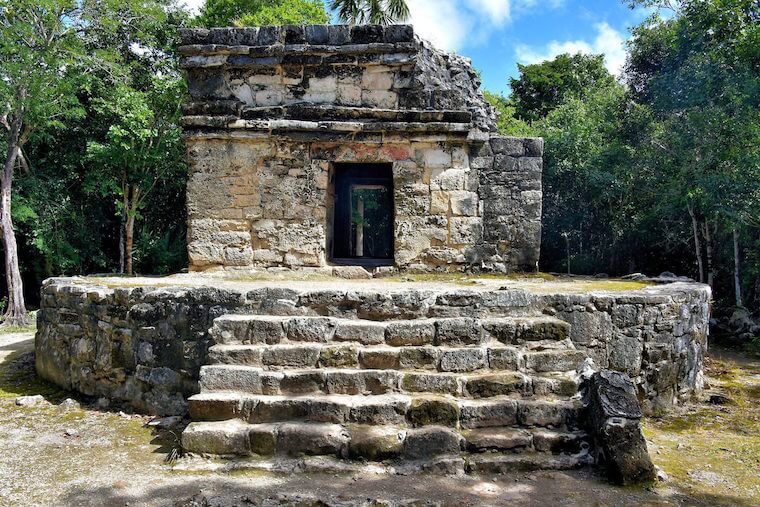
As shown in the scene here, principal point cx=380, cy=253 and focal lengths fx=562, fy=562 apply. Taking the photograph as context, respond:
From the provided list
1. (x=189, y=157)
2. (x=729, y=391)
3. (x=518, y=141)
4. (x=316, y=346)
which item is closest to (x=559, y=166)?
(x=518, y=141)

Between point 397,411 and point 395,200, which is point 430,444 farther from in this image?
point 395,200

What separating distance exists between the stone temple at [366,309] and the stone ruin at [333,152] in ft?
0.09

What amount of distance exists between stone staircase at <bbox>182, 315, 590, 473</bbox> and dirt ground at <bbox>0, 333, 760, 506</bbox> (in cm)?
21

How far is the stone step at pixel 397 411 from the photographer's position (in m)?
3.98

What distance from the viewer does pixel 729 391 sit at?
657 centimetres

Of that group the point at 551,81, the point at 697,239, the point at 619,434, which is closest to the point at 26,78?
the point at 619,434

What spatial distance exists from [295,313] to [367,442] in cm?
148

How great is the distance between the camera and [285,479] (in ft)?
11.9

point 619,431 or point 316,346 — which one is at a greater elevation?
point 316,346

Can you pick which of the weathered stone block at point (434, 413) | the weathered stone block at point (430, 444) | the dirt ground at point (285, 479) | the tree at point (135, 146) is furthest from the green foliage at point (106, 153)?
the weathered stone block at point (430, 444)

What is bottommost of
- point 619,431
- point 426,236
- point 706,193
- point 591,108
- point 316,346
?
point 619,431

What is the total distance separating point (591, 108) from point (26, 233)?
15773 mm

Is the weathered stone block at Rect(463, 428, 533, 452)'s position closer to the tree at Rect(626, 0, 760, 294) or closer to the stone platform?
the stone platform

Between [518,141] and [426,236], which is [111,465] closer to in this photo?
[426,236]
